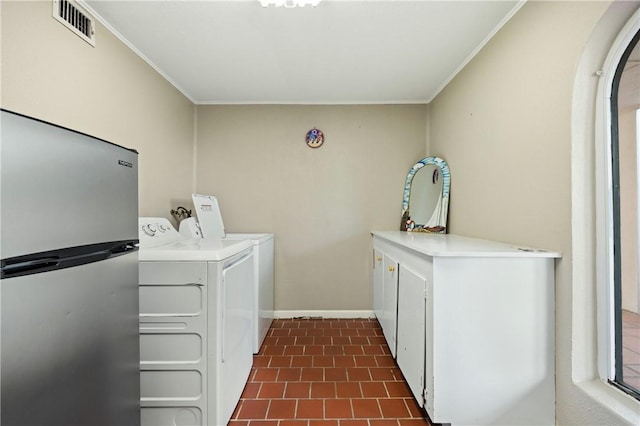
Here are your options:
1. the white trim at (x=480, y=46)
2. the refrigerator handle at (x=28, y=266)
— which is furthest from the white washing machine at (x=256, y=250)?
the white trim at (x=480, y=46)

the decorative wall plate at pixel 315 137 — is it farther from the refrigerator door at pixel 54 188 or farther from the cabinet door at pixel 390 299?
the refrigerator door at pixel 54 188

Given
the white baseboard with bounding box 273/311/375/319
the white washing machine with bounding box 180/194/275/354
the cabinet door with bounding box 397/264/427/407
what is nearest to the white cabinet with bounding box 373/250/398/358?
the cabinet door with bounding box 397/264/427/407

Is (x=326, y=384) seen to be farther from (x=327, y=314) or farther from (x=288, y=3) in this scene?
(x=288, y=3)

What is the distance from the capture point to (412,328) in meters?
1.86

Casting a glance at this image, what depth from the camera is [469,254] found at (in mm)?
1538

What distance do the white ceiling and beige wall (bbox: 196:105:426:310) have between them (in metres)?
0.41

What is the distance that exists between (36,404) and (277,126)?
3071mm

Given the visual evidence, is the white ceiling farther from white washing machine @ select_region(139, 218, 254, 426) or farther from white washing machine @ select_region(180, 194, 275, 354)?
white washing machine @ select_region(139, 218, 254, 426)

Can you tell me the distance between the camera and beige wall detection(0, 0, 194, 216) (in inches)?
58.5

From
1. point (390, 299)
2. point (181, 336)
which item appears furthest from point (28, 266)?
point (390, 299)

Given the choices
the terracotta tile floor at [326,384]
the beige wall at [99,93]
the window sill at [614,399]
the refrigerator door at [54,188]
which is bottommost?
the terracotta tile floor at [326,384]

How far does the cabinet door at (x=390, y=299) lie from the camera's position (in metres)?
2.30

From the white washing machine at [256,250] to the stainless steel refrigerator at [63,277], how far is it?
1.33 m

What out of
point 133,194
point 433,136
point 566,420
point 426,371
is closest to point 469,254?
point 426,371
